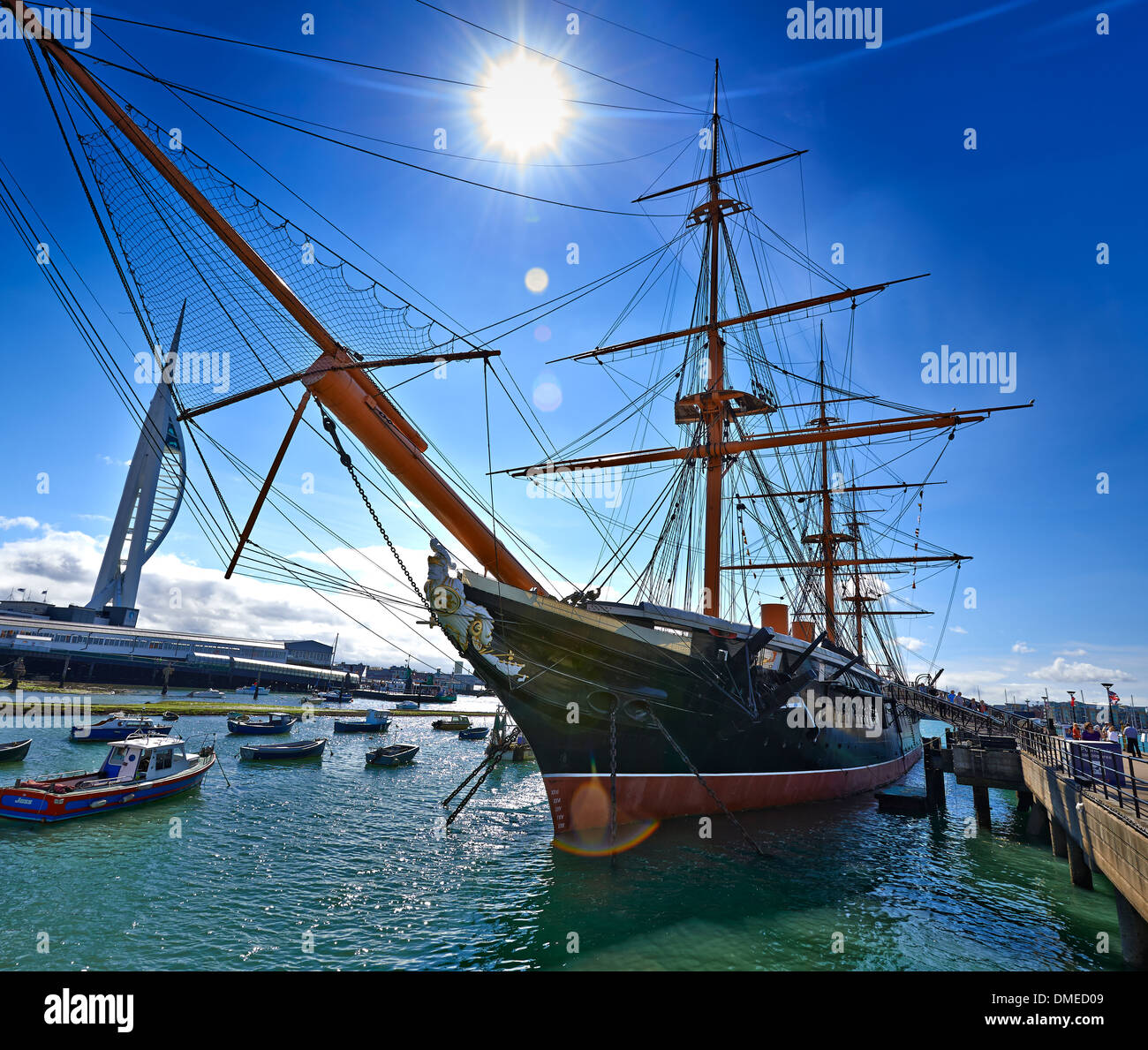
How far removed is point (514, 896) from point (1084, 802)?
38.4 feet

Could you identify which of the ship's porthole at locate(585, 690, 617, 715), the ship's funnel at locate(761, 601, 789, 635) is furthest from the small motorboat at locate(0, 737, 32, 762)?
the ship's funnel at locate(761, 601, 789, 635)

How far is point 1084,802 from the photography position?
11039 mm

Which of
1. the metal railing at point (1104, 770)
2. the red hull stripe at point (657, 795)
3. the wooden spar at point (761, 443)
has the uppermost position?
the wooden spar at point (761, 443)

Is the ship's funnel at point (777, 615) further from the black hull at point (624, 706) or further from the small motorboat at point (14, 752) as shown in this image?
the small motorboat at point (14, 752)

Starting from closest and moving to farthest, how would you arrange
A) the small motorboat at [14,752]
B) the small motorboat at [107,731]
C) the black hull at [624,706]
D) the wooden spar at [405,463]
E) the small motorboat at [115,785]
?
the wooden spar at [405,463] < the black hull at [624,706] < the small motorboat at [115,785] < the small motorboat at [14,752] < the small motorboat at [107,731]

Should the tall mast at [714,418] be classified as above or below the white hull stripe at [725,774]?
above

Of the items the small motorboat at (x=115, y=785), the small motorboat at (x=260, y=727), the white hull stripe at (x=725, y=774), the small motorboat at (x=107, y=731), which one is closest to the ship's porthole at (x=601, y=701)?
the white hull stripe at (x=725, y=774)

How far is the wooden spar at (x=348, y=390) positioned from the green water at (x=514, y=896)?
7.40 metres

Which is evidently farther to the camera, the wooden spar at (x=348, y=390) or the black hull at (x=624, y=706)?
the black hull at (x=624, y=706)

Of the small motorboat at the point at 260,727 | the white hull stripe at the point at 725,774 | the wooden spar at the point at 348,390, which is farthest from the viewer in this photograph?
the small motorboat at the point at 260,727

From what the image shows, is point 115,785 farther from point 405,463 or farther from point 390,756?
point 405,463

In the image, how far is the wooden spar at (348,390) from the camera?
8.30 meters

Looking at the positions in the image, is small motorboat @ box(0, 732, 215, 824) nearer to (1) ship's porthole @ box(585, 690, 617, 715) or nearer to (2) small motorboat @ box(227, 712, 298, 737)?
(1) ship's porthole @ box(585, 690, 617, 715)

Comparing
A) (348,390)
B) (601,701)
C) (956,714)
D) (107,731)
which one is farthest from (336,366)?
(956,714)
